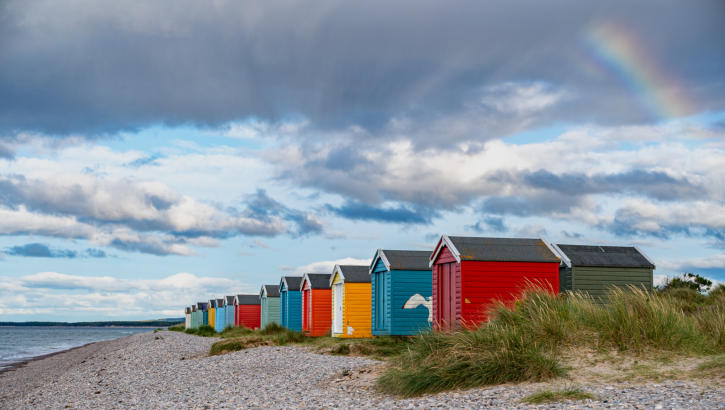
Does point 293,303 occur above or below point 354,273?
below

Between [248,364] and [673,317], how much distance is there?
10426 mm

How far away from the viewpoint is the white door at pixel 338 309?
27.3m

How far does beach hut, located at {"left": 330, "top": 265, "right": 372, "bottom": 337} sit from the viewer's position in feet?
86.5

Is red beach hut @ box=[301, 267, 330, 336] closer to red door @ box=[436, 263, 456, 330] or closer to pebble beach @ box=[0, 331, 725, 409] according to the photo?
pebble beach @ box=[0, 331, 725, 409]

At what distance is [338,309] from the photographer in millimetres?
27859

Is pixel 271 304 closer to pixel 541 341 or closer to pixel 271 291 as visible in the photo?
pixel 271 291

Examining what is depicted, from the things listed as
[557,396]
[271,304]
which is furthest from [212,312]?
[557,396]

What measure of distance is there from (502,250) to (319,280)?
1480 centimetres

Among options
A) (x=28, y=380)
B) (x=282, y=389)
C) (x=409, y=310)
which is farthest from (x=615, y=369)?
(x=28, y=380)

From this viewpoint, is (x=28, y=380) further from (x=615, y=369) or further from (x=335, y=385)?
(x=615, y=369)

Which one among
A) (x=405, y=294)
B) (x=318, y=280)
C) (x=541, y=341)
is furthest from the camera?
(x=318, y=280)

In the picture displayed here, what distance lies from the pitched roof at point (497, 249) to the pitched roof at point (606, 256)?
5.62 ft

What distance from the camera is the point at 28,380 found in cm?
2459

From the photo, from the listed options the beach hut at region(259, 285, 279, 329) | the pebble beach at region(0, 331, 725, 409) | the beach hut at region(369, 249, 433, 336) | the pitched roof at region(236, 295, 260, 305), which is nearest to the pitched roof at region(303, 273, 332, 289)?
the beach hut at region(369, 249, 433, 336)
